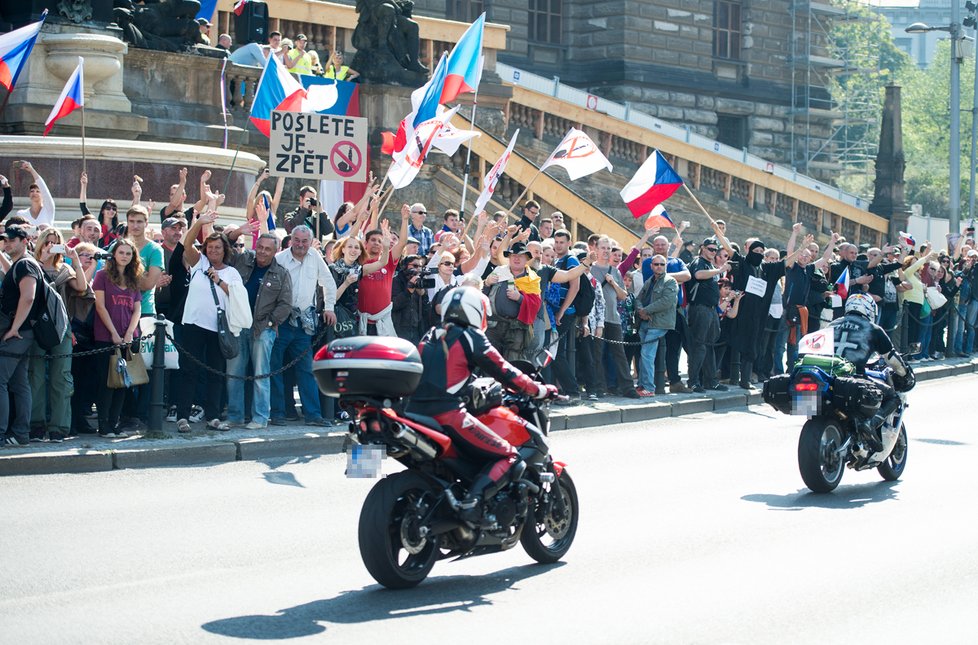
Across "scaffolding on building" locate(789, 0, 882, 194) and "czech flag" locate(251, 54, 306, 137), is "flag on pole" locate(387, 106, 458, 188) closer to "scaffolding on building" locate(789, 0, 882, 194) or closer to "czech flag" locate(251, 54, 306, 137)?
"czech flag" locate(251, 54, 306, 137)

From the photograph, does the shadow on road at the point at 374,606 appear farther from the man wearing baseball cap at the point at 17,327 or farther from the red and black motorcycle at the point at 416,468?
the man wearing baseball cap at the point at 17,327

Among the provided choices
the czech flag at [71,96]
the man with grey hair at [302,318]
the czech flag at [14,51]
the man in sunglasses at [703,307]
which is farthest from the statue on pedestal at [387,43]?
the man with grey hair at [302,318]

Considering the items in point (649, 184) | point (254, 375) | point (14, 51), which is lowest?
point (254, 375)

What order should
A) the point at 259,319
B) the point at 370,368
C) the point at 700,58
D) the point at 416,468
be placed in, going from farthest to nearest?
the point at 700,58
the point at 259,319
the point at 416,468
the point at 370,368

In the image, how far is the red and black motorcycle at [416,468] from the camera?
838 centimetres

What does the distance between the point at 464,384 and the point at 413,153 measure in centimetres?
894

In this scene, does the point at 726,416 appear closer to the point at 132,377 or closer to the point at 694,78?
the point at 132,377

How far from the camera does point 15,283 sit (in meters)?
12.8

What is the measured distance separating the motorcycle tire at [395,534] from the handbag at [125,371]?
5.53 metres

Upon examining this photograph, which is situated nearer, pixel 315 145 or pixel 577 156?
pixel 315 145

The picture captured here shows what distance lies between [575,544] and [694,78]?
41.9 m

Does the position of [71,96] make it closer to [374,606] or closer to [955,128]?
[374,606]

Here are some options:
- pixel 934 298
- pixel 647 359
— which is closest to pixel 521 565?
pixel 647 359

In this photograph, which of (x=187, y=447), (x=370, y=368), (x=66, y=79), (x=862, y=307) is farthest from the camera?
(x=66, y=79)
